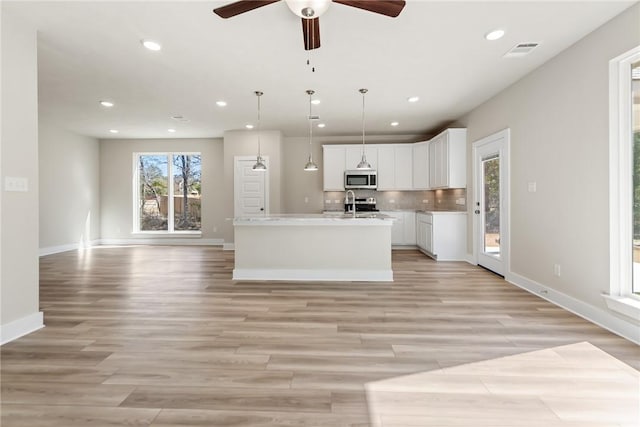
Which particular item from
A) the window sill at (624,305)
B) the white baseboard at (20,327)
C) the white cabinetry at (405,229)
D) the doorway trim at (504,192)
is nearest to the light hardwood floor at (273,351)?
the white baseboard at (20,327)

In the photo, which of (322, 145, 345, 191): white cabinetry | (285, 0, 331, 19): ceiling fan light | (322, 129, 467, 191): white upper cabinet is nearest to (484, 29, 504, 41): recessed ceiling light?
(285, 0, 331, 19): ceiling fan light

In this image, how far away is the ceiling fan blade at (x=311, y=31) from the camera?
2.17m

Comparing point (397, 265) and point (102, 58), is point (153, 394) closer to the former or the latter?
point (102, 58)

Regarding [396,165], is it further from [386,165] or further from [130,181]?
[130,181]

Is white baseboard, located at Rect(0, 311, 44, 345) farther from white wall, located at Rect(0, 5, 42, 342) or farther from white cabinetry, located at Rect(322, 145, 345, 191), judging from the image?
white cabinetry, located at Rect(322, 145, 345, 191)

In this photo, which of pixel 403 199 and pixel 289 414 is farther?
pixel 403 199

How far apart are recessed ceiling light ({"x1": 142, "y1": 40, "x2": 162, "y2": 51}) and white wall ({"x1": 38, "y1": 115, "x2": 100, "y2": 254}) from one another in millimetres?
4429

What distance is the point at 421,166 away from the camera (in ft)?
22.8

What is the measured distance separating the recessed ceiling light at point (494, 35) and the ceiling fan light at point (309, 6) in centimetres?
184

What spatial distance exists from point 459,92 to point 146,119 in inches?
219

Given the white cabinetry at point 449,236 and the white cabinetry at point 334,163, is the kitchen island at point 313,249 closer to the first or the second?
the white cabinetry at point 449,236

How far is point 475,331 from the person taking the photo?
2.61 meters

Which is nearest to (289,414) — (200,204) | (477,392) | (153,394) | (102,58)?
(153,394)

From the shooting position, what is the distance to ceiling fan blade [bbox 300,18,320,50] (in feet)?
7.11
